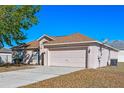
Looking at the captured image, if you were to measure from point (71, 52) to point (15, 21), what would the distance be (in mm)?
6731

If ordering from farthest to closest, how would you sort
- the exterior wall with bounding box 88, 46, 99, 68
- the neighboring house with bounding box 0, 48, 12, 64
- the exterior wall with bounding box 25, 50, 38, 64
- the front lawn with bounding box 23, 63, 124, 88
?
the neighboring house with bounding box 0, 48, 12, 64 → the exterior wall with bounding box 25, 50, 38, 64 → the exterior wall with bounding box 88, 46, 99, 68 → the front lawn with bounding box 23, 63, 124, 88

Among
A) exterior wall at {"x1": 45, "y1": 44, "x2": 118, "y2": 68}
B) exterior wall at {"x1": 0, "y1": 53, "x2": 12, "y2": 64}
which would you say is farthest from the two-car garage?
exterior wall at {"x1": 0, "y1": 53, "x2": 12, "y2": 64}

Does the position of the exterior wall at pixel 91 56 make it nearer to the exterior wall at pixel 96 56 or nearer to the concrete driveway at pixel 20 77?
the exterior wall at pixel 96 56

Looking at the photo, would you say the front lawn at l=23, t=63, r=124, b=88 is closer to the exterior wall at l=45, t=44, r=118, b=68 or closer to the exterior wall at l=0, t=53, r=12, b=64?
the exterior wall at l=45, t=44, r=118, b=68

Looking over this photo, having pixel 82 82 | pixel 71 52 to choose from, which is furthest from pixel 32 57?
pixel 82 82

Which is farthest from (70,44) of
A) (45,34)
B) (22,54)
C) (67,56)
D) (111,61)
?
(22,54)

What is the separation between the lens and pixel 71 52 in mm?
23703

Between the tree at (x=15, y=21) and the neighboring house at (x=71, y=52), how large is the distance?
313 cm

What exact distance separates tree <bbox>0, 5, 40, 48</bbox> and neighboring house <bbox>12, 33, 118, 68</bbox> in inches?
123

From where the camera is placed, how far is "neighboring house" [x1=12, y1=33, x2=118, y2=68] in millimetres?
22500

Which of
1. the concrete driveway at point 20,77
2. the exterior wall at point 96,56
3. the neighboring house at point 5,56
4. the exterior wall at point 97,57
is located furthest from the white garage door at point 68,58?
the neighboring house at point 5,56

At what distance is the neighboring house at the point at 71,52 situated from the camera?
2250 cm

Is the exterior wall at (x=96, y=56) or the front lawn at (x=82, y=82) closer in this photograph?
the front lawn at (x=82, y=82)
